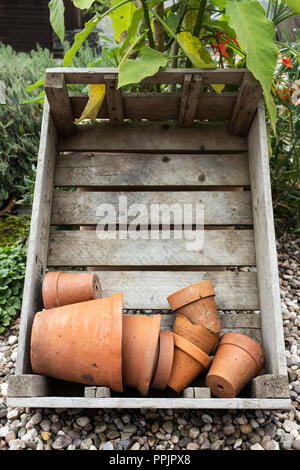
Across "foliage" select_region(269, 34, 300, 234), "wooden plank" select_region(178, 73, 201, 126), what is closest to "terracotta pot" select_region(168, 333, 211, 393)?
"wooden plank" select_region(178, 73, 201, 126)

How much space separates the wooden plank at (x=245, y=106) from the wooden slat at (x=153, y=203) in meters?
0.31

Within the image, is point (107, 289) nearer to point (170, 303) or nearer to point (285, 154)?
point (170, 303)

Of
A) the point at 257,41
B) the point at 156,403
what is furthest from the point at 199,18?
the point at 156,403

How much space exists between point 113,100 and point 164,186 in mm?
443

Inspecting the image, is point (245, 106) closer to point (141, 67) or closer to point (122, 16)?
point (141, 67)

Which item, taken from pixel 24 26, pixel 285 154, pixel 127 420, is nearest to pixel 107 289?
pixel 127 420

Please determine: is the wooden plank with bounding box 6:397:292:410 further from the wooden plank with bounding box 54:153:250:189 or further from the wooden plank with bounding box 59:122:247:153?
the wooden plank with bounding box 59:122:247:153

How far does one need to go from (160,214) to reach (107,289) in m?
0.41

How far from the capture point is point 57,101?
67.1 inches

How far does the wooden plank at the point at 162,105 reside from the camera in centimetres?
176

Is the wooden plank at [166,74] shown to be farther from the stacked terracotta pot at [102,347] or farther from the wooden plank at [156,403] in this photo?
the wooden plank at [156,403]

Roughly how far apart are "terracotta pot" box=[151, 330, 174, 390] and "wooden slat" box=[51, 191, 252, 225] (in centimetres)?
62

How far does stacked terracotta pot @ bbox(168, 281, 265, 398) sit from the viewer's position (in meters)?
1.33

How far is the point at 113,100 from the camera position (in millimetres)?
1720
